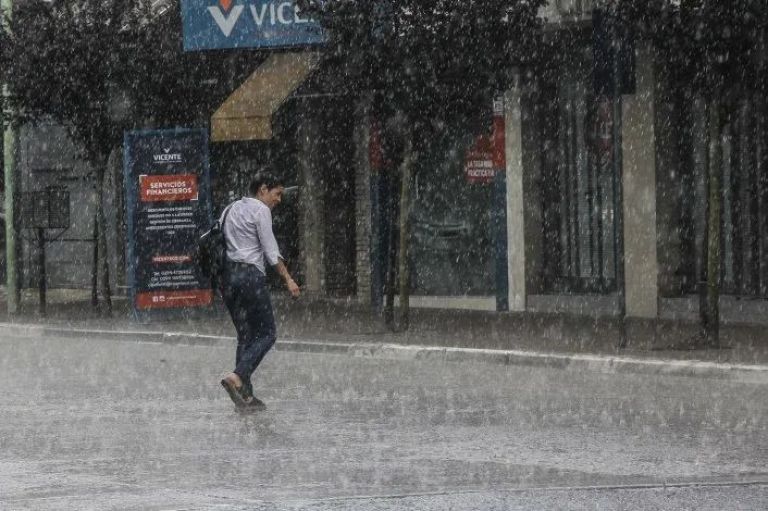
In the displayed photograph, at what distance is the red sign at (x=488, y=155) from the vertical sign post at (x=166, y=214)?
12.8 feet

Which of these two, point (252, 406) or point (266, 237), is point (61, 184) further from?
point (252, 406)

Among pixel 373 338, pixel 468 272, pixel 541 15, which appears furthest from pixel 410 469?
pixel 468 272

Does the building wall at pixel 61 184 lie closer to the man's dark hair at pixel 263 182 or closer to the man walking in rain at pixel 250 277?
the man's dark hair at pixel 263 182

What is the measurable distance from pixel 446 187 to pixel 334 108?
2919 millimetres

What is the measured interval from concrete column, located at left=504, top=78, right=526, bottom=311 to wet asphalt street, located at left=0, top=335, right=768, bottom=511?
25.9ft

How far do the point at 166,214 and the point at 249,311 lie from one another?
1045 centimetres

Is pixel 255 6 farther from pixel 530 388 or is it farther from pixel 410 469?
pixel 410 469

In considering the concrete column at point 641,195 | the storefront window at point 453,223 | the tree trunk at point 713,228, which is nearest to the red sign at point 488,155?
the storefront window at point 453,223

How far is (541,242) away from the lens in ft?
83.6

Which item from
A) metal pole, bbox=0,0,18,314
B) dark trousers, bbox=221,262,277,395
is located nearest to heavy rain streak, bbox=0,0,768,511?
dark trousers, bbox=221,262,277,395

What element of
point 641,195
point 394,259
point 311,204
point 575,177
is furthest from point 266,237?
point 311,204

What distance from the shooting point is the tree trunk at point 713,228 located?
1719cm

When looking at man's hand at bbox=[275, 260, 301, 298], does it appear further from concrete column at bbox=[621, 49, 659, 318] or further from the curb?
concrete column at bbox=[621, 49, 659, 318]

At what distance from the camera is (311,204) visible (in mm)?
29000
